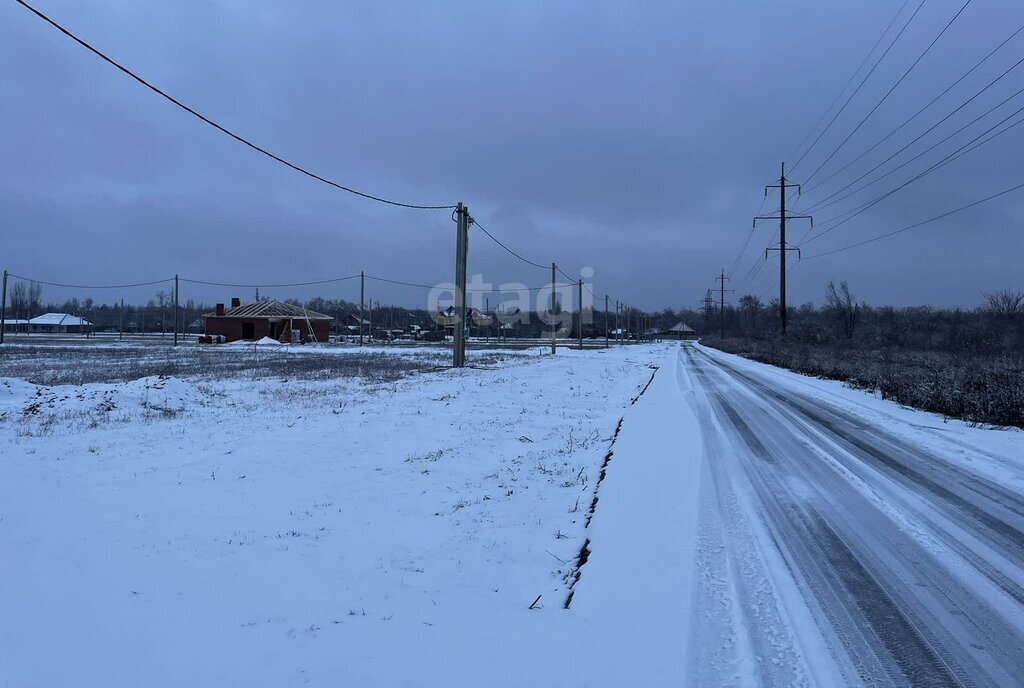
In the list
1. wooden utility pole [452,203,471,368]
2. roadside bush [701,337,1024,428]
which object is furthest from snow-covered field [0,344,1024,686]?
wooden utility pole [452,203,471,368]

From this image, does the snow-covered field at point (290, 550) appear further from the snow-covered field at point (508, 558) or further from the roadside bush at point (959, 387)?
the roadside bush at point (959, 387)

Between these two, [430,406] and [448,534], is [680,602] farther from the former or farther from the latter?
[430,406]

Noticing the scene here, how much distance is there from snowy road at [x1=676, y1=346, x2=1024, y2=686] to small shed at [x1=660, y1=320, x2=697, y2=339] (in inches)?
7175

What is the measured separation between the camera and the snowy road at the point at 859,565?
309cm

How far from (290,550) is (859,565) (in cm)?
463

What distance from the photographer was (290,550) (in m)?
4.68

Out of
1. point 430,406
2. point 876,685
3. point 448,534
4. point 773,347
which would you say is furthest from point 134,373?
point 773,347

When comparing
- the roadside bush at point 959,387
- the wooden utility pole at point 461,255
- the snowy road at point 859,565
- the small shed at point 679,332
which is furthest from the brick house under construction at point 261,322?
the small shed at point 679,332

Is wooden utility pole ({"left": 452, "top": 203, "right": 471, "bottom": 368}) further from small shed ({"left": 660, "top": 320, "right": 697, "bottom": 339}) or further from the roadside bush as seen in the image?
small shed ({"left": 660, "top": 320, "right": 697, "bottom": 339})

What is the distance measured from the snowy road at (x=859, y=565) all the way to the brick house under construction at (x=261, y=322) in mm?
66835

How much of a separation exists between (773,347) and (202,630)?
141 feet

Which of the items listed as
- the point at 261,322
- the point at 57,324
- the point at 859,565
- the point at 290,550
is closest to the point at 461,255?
the point at 290,550

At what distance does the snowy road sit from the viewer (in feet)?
10.1

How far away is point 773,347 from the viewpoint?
40750mm
